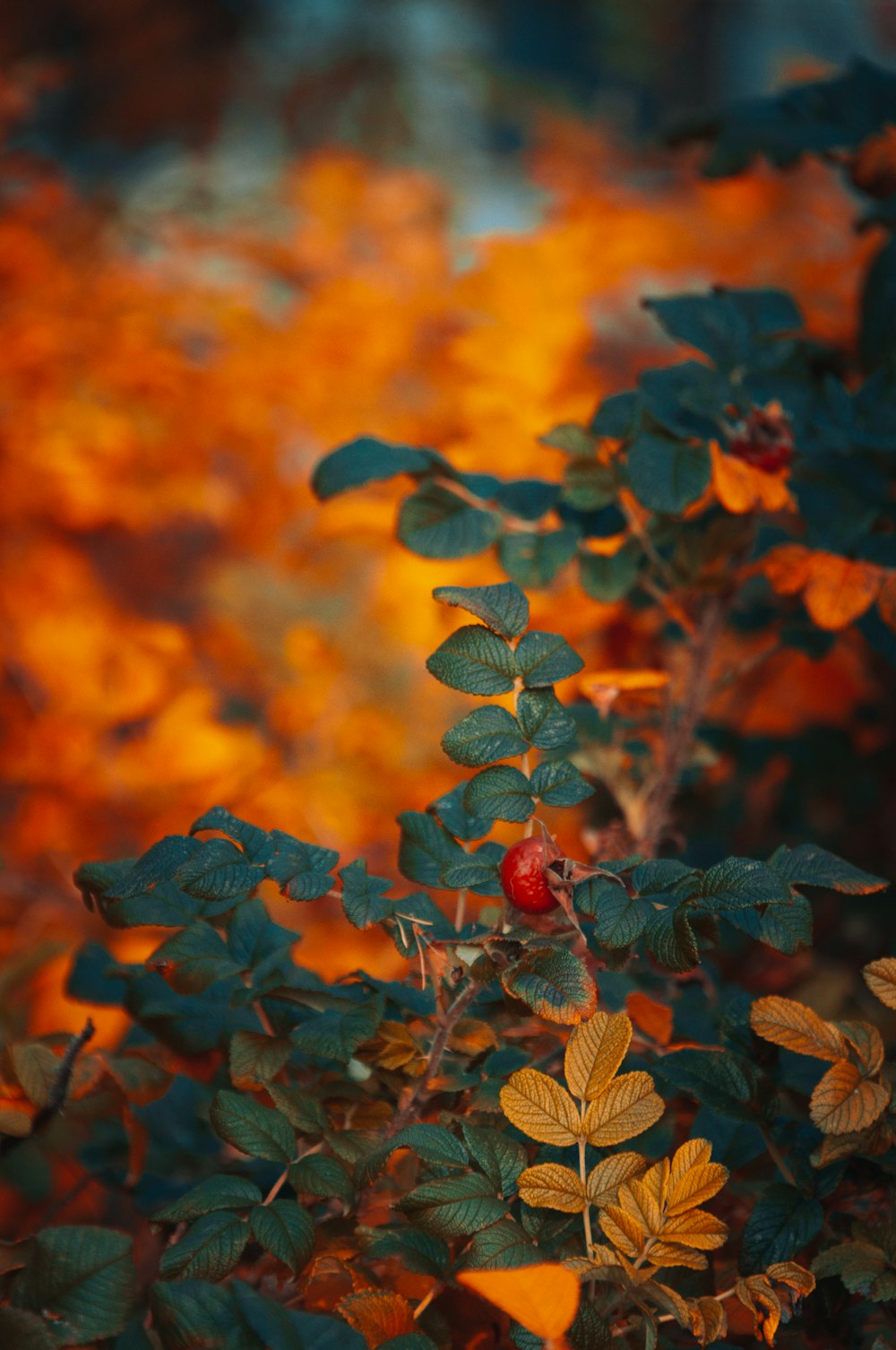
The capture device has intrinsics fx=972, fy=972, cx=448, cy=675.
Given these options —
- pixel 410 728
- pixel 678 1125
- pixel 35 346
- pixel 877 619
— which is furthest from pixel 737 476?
pixel 35 346

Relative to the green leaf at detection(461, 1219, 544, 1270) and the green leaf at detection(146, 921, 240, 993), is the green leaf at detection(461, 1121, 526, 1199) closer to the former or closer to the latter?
the green leaf at detection(461, 1219, 544, 1270)

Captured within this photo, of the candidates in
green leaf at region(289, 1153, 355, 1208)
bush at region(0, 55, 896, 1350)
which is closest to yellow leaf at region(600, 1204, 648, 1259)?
bush at region(0, 55, 896, 1350)

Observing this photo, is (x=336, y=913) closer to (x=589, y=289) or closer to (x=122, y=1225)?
(x=122, y=1225)

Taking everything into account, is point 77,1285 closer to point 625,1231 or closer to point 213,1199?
point 213,1199

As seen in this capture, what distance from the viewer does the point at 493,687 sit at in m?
0.38

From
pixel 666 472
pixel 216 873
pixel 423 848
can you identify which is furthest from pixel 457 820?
pixel 666 472

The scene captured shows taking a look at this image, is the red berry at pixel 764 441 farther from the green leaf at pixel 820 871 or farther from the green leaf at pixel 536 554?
the green leaf at pixel 820 871

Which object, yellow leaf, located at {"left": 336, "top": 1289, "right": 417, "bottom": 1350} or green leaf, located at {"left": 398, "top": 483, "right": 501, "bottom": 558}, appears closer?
yellow leaf, located at {"left": 336, "top": 1289, "right": 417, "bottom": 1350}

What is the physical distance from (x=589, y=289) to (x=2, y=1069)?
3.90 ft

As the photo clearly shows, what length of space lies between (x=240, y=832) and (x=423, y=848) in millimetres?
94

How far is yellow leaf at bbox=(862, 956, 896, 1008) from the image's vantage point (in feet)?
1.19

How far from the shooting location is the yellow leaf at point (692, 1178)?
34 cm

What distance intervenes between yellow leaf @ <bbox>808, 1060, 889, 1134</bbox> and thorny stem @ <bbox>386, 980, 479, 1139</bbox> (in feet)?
0.43

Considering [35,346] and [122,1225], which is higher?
[35,346]
